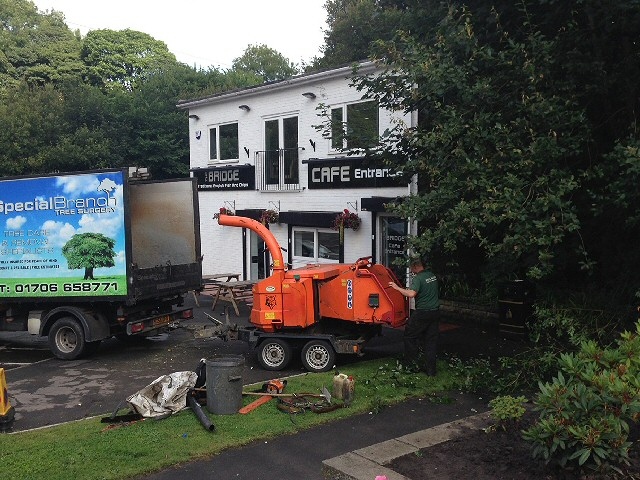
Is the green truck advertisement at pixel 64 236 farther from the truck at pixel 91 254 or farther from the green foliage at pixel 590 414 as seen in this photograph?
the green foliage at pixel 590 414

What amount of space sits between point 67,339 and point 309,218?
7228 mm

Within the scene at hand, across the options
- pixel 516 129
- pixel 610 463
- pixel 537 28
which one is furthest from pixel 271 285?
pixel 610 463

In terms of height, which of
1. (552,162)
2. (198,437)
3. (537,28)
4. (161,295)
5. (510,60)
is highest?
(537,28)

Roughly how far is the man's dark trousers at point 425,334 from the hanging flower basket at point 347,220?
6.30m

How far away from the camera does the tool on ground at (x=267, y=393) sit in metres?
8.20

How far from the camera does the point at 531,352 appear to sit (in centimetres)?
930

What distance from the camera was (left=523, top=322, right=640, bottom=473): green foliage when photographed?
499 centimetres

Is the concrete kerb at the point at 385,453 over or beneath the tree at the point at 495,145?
beneath

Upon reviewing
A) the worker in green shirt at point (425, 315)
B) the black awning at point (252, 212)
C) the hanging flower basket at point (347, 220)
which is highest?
the black awning at point (252, 212)

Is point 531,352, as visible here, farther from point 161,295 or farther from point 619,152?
point 161,295

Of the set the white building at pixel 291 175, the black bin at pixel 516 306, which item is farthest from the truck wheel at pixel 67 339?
the black bin at pixel 516 306

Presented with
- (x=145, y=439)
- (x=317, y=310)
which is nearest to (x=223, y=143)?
(x=317, y=310)

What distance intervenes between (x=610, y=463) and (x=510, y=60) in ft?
17.2

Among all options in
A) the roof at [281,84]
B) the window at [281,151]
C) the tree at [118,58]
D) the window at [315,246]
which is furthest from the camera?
the tree at [118,58]
